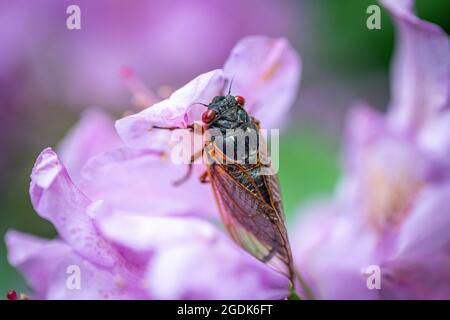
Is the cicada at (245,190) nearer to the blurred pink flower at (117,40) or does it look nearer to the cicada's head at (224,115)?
the cicada's head at (224,115)

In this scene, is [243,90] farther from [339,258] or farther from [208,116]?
[339,258]

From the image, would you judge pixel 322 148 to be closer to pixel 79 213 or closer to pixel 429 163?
pixel 429 163

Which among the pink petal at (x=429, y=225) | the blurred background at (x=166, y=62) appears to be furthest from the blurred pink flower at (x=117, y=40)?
the pink petal at (x=429, y=225)

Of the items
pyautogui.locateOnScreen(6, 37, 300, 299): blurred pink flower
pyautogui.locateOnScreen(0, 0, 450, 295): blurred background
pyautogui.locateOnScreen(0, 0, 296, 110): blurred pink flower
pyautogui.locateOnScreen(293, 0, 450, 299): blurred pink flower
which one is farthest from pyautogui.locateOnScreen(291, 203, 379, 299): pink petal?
pyautogui.locateOnScreen(0, 0, 296, 110): blurred pink flower

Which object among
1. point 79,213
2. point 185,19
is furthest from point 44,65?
point 79,213

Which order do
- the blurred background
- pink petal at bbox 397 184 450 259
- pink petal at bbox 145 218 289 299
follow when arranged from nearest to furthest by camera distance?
pink petal at bbox 145 218 289 299 < pink petal at bbox 397 184 450 259 < the blurred background

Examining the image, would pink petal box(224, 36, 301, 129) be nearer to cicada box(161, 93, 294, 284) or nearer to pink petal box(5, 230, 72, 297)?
cicada box(161, 93, 294, 284)

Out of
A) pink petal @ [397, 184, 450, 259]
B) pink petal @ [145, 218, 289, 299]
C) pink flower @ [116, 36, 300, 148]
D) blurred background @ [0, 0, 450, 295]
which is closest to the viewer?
pink petal @ [145, 218, 289, 299]
